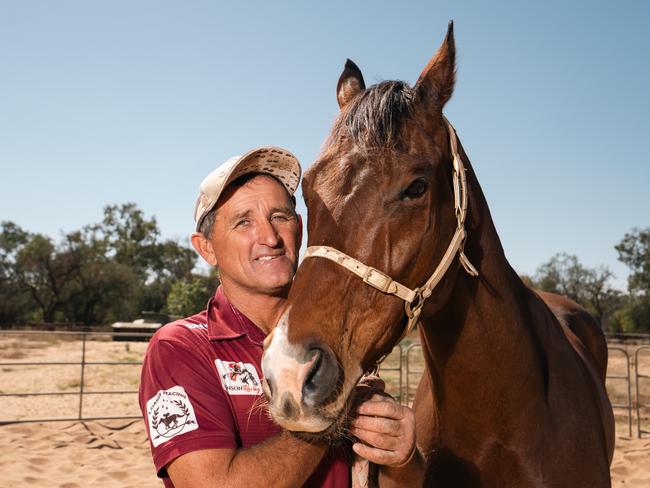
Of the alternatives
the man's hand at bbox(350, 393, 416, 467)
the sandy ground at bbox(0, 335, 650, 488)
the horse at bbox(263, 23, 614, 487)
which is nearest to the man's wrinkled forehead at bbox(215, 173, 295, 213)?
the horse at bbox(263, 23, 614, 487)

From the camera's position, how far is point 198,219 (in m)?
2.12

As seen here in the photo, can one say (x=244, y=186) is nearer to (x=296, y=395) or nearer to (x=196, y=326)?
(x=196, y=326)

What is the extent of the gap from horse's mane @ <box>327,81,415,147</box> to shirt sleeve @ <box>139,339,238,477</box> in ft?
2.92

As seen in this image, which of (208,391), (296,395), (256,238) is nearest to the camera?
(296,395)

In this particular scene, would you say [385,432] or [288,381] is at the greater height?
[288,381]

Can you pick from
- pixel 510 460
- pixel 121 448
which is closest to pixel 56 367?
pixel 121 448

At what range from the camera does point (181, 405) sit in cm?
159

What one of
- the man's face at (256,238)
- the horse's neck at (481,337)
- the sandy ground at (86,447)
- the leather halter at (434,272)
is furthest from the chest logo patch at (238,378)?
the sandy ground at (86,447)

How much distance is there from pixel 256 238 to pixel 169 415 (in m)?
0.70

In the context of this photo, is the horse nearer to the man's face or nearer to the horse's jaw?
the horse's jaw

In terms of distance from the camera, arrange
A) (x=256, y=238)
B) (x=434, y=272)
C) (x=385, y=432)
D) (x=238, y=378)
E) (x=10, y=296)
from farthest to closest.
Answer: (x=10, y=296) < (x=256, y=238) < (x=434, y=272) < (x=238, y=378) < (x=385, y=432)

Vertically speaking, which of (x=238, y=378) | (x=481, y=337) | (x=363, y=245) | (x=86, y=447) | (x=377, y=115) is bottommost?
(x=86, y=447)

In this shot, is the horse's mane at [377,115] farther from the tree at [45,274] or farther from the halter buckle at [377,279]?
the tree at [45,274]

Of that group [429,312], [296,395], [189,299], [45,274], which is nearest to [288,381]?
[296,395]
